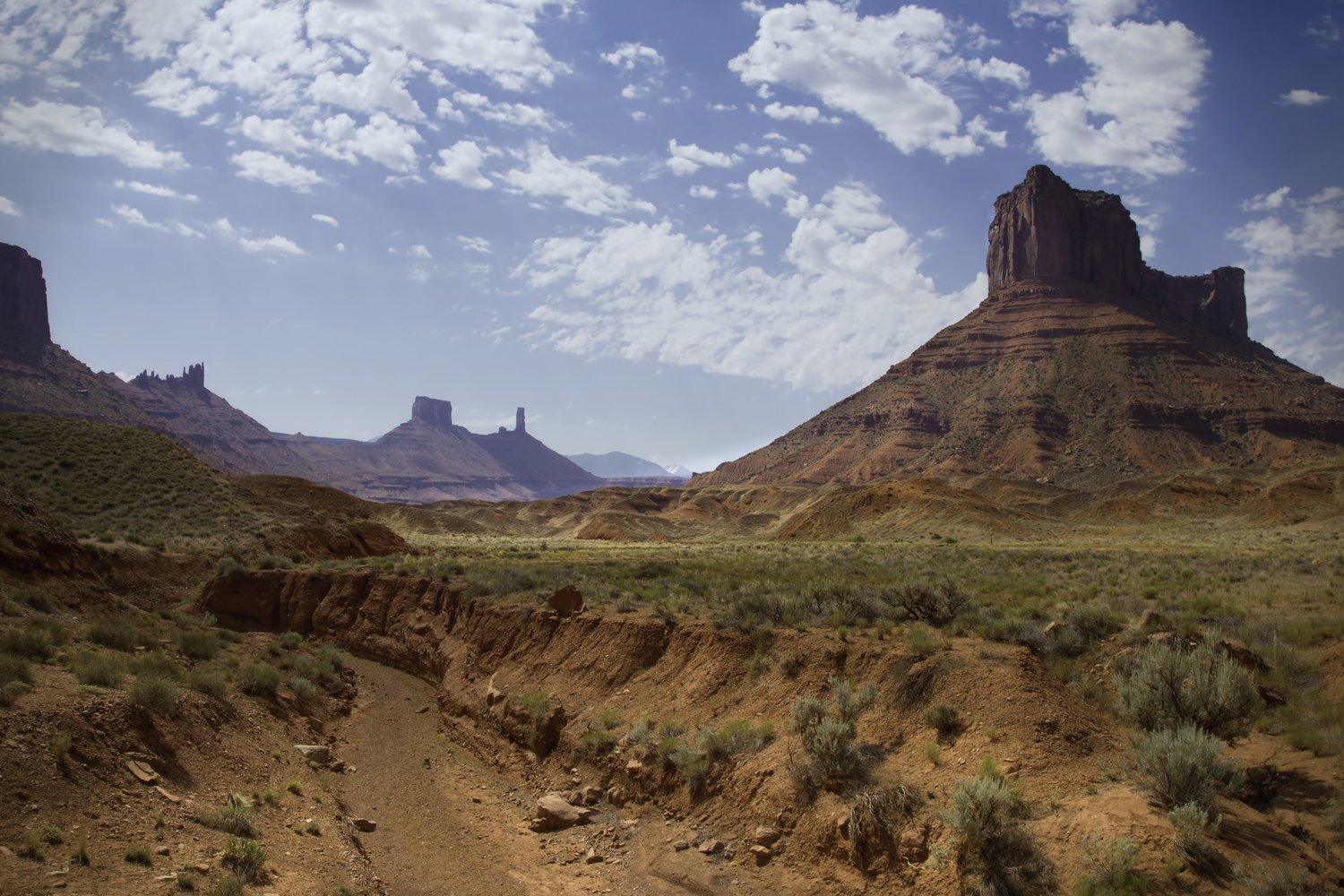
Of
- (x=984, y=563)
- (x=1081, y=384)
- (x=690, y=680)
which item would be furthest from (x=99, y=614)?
(x=1081, y=384)

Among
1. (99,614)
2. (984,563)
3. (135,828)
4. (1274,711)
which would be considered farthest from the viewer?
(984,563)

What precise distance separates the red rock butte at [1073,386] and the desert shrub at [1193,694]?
106m

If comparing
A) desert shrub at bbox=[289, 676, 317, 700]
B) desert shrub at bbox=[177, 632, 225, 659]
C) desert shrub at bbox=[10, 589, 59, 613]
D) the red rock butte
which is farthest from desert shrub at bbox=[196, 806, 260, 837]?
the red rock butte

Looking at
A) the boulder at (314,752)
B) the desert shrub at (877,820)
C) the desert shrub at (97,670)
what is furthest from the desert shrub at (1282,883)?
the desert shrub at (97,670)

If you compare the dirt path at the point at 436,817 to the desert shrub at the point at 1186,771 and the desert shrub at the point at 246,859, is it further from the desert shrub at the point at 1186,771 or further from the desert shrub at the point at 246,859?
the desert shrub at the point at 1186,771

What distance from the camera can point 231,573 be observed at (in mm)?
25625

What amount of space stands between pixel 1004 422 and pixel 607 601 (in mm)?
120405

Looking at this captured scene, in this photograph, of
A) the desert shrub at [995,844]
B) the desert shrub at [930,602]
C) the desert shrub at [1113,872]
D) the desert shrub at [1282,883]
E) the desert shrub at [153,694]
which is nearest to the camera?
the desert shrub at [1282,883]

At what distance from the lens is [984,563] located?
28484mm

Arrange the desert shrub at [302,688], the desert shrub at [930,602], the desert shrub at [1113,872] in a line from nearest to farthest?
1. the desert shrub at [1113,872]
2. the desert shrub at [930,602]
3. the desert shrub at [302,688]

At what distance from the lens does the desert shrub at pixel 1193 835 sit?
6.79 metres

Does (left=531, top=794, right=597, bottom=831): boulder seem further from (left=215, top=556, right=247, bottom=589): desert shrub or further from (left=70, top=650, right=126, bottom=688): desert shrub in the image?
(left=215, top=556, right=247, bottom=589): desert shrub

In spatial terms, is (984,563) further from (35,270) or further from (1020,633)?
(35,270)

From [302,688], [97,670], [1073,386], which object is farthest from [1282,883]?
[1073,386]
